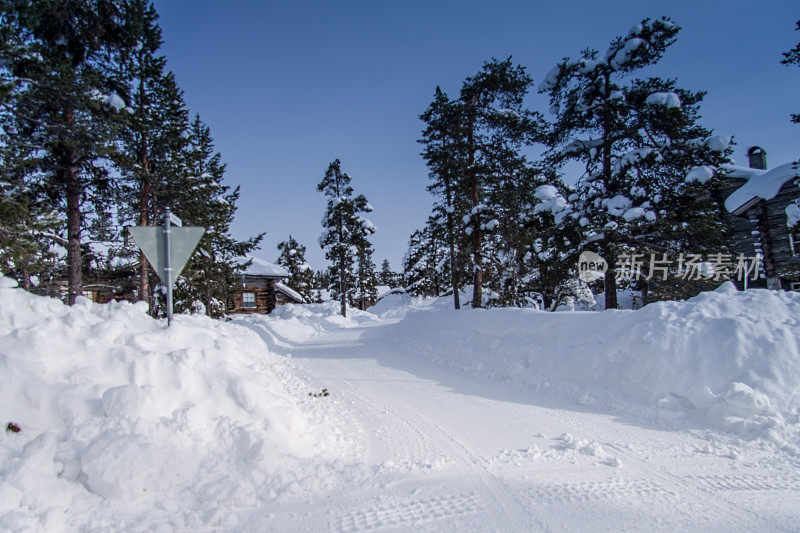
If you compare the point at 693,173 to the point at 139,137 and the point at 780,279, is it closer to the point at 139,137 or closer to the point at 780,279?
the point at 780,279

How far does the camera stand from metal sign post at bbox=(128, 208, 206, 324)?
5.43m

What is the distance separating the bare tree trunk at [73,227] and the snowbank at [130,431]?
790 cm

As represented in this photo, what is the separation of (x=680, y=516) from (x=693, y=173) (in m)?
12.2

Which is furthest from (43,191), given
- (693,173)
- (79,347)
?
(693,173)

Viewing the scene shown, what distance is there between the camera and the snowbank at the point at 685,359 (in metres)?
5.31

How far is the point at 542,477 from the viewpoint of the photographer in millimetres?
3988

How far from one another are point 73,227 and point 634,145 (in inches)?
744

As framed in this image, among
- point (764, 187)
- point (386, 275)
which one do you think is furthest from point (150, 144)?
point (386, 275)

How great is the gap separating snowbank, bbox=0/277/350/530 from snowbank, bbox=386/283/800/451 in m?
4.85

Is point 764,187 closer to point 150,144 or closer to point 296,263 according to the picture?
point 150,144

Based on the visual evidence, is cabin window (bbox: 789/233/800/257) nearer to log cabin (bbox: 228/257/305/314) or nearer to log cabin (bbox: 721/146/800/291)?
log cabin (bbox: 721/146/800/291)

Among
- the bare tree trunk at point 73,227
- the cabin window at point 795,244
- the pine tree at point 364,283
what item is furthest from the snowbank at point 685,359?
the pine tree at point 364,283

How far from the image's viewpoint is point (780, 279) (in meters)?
17.8

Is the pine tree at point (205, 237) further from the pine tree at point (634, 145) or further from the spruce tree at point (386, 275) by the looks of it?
the spruce tree at point (386, 275)
